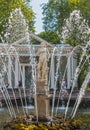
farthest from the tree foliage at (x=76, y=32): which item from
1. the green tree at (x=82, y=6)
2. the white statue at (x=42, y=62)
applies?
the white statue at (x=42, y=62)

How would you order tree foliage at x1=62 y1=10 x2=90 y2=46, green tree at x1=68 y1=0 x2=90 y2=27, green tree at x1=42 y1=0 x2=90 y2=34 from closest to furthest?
tree foliage at x1=62 y1=10 x2=90 y2=46 < green tree at x1=68 y1=0 x2=90 y2=27 < green tree at x1=42 y1=0 x2=90 y2=34

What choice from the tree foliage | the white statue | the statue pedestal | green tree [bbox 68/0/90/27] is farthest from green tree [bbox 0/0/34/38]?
the statue pedestal

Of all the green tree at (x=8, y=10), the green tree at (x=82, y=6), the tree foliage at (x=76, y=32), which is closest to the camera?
the tree foliage at (x=76, y=32)

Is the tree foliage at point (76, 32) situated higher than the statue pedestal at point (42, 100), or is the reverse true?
the statue pedestal at point (42, 100)

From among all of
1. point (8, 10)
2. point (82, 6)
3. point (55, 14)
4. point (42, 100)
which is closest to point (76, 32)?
point (8, 10)

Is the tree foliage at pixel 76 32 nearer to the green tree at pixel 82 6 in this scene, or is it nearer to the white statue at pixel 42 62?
the green tree at pixel 82 6

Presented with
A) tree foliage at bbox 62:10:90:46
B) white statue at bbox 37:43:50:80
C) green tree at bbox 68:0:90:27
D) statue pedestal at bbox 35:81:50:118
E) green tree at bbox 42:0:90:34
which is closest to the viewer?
statue pedestal at bbox 35:81:50:118

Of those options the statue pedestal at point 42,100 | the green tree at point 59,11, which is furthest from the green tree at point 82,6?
the statue pedestal at point 42,100

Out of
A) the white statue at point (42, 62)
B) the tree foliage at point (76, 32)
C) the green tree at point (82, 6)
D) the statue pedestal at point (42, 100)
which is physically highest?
the white statue at point (42, 62)

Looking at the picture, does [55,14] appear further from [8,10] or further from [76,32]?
[76,32]

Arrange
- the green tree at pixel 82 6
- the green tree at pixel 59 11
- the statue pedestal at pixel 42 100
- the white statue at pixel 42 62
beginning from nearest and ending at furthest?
the statue pedestal at pixel 42 100 < the white statue at pixel 42 62 < the green tree at pixel 82 6 < the green tree at pixel 59 11

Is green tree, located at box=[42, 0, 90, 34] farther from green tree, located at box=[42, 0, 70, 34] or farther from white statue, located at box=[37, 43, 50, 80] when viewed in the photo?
white statue, located at box=[37, 43, 50, 80]

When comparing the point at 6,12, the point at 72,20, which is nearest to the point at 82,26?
the point at 72,20

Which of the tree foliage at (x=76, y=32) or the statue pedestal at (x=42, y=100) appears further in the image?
the tree foliage at (x=76, y=32)
